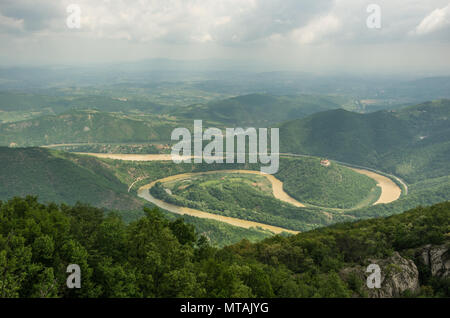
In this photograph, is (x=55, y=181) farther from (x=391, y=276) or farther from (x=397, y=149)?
(x=397, y=149)

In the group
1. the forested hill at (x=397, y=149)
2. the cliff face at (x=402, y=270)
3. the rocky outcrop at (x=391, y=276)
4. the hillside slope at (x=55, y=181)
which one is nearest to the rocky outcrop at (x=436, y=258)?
the cliff face at (x=402, y=270)

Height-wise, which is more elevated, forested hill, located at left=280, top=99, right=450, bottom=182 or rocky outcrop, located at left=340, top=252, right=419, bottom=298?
forested hill, located at left=280, top=99, right=450, bottom=182

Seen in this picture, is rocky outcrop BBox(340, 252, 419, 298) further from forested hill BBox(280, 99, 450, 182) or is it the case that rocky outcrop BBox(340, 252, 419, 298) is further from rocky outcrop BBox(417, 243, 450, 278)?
forested hill BBox(280, 99, 450, 182)

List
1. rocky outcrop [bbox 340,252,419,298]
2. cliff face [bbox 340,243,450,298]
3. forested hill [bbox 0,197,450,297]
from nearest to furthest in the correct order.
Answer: forested hill [bbox 0,197,450,297] → rocky outcrop [bbox 340,252,419,298] → cliff face [bbox 340,243,450,298]

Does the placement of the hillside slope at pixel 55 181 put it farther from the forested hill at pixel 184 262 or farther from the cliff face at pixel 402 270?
the cliff face at pixel 402 270

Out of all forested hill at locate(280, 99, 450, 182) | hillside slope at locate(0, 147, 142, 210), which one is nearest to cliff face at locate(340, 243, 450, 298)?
hillside slope at locate(0, 147, 142, 210)
